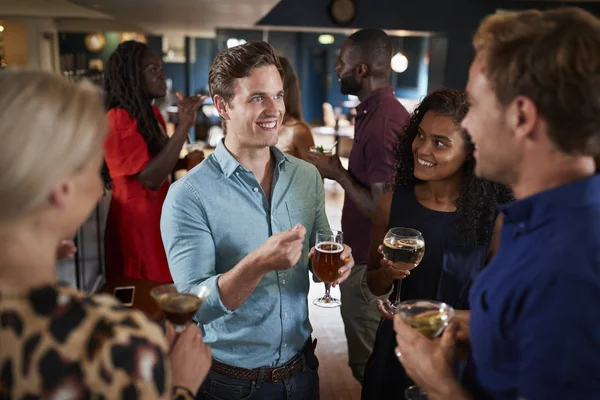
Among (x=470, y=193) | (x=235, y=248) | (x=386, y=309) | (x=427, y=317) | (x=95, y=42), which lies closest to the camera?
(x=427, y=317)

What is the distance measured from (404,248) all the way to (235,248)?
0.56m

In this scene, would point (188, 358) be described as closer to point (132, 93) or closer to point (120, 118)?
point (120, 118)

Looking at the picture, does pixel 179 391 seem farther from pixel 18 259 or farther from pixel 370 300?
pixel 370 300

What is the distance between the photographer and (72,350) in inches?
29.1

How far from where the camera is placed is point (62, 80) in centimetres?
79

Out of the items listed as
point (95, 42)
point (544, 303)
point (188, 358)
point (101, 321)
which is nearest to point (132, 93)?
point (188, 358)

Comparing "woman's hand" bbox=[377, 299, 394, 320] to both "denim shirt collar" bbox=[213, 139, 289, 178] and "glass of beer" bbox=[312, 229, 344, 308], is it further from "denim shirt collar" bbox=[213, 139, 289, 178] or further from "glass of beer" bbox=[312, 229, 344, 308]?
"denim shirt collar" bbox=[213, 139, 289, 178]

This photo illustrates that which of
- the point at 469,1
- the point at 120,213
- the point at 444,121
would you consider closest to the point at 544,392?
the point at 444,121

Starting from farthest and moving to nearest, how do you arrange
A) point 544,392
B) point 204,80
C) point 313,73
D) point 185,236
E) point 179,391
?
1. point 313,73
2. point 204,80
3. point 185,236
4. point 179,391
5. point 544,392

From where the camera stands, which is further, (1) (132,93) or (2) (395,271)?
(1) (132,93)

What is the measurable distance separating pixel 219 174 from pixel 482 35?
0.91 m

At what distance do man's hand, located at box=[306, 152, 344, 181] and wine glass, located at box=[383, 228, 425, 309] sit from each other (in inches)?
46.4

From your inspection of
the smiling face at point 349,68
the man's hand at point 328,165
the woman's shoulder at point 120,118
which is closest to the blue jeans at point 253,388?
the man's hand at point 328,165

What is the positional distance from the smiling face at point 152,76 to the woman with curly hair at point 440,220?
1814 millimetres
